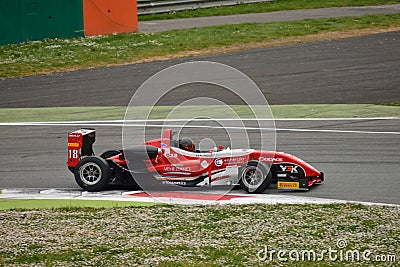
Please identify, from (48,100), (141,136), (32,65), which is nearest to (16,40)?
(32,65)

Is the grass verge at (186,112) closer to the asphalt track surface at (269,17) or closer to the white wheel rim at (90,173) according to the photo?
the white wheel rim at (90,173)

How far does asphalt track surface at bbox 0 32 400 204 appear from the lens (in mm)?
13625

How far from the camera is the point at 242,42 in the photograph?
29609 millimetres

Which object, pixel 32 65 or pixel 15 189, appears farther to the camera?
pixel 32 65

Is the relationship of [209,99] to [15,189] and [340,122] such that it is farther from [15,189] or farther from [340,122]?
[15,189]

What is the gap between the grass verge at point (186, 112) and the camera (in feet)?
63.7

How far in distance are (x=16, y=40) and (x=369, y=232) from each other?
71.3 ft

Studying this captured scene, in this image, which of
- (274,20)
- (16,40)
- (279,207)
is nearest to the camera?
(279,207)

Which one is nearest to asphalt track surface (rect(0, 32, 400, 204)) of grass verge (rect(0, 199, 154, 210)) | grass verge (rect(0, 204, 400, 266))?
grass verge (rect(0, 199, 154, 210))

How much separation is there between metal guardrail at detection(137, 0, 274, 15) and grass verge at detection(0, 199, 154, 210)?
2464 centimetres

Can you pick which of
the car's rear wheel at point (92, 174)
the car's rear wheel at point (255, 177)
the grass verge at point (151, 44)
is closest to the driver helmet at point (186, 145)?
the car's rear wheel at point (255, 177)

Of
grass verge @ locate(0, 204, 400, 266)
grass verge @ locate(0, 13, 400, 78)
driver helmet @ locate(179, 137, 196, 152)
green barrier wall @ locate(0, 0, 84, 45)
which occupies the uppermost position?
green barrier wall @ locate(0, 0, 84, 45)

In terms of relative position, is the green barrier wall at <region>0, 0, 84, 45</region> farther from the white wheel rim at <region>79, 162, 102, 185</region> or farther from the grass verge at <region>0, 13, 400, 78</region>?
the white wheel rim at <region>79, 162, 102, 185</region>

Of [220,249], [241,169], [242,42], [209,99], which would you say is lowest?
[220,249]
